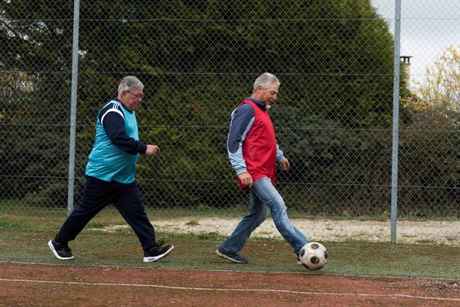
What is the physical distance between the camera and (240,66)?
41.2ft

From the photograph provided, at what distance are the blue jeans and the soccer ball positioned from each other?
10 centimetres

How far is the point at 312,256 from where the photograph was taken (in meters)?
7.70

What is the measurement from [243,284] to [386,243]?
3.59m

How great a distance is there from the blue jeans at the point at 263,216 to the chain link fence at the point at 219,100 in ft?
10.8

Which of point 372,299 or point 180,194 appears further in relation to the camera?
point 180,194

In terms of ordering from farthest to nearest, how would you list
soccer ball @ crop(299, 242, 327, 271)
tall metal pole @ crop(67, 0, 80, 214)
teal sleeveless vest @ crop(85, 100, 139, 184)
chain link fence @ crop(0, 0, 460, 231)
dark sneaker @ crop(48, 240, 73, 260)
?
1. chain link fence @ crop(0, 0, 460, 231)
2. tall metal pole @ crop(67, 0, 80, 214)
3. dark sneaker @ crop(48, 240, 73, 260)
4. teal sleeveless vest @ crop(85, 100, 139, 184)
5. soccer ball @ crop(299, 242, 327, 271)

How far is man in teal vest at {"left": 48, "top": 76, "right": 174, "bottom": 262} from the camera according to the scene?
816 cm

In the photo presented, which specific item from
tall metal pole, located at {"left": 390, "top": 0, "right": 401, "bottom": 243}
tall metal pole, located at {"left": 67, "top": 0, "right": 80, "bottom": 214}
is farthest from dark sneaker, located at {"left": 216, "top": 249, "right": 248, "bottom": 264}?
tall metal pole, located at {"left": 67, "top": 0, "right": 80, "bottom": 214}

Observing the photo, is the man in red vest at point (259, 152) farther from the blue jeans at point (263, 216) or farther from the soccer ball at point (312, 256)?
the soccer ball at point (312, 256)

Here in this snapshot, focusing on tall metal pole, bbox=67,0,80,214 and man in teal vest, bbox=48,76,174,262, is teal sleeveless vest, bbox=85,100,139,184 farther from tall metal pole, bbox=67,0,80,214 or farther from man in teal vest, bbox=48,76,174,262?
tall metal pole, bbox=67,0,80,214

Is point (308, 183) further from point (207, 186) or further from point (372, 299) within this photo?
point (372, 299)

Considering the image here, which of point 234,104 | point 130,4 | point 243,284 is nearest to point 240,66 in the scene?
point 234,104

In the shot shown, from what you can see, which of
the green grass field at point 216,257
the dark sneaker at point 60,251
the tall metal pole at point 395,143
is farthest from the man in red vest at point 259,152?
the tall metal pole at point 395,143

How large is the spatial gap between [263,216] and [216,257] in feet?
2.59
